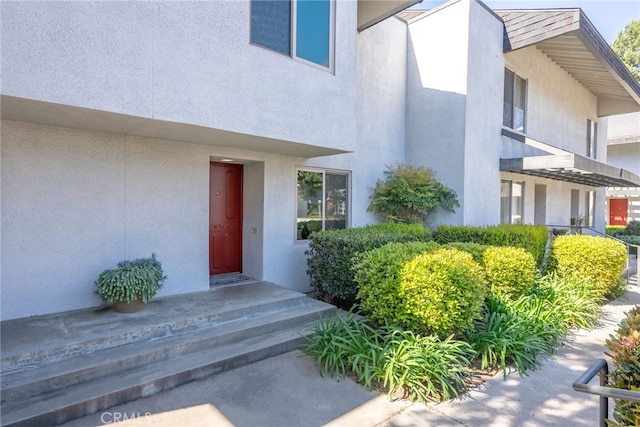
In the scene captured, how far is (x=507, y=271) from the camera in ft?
19.5

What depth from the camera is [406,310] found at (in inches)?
179

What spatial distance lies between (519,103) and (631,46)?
23746 millimetres

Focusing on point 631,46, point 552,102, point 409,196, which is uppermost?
point 631,46

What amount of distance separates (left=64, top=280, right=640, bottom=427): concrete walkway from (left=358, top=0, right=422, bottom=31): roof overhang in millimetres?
7214

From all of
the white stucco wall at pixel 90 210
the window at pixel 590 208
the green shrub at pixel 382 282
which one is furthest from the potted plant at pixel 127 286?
the window at pixel 590 208

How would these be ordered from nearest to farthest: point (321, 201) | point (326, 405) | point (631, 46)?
point (326, 405)
point (321, 201)
point (631, 46)

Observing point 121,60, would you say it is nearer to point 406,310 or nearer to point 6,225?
point 6,225

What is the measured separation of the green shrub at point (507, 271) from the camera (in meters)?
5.91

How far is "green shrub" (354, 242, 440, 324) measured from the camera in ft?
15.4

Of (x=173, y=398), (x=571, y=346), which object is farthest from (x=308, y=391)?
(x=571, y=346)

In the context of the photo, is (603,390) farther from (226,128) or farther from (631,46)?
(631,46)

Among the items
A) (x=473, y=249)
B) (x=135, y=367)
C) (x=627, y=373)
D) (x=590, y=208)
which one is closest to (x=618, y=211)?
(x=590, y=208)

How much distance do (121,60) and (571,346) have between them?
742 cm

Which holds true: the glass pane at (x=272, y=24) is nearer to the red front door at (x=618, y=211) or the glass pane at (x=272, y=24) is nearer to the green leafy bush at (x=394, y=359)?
the green leafy bush at (x=394, y=359)
